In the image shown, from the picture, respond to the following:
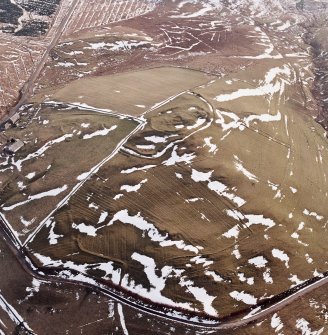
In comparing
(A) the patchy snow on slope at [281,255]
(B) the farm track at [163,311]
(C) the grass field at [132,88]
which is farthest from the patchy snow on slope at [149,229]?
(C) the grass field at [132,88]

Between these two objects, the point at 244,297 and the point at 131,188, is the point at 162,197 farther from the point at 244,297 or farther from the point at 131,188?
the point at 244,297

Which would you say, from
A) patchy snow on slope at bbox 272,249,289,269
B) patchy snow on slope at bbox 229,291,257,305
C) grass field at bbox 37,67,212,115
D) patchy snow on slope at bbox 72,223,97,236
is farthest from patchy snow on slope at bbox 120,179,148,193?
patchy snow on slope at bbox 272,249,289,269

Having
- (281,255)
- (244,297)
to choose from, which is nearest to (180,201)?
(244,297)

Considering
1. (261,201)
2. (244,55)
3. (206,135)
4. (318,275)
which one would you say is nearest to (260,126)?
(206,135)

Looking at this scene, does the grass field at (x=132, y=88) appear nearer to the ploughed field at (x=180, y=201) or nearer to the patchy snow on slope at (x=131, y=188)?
the ploughed field at (x=180, y=201)

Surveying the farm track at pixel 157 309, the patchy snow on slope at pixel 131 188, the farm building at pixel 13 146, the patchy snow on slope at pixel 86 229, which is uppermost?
the farm building at pixel 13 146

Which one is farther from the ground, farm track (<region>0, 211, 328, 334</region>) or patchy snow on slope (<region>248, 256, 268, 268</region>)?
patchy snow on slope (<region>248, 256, 268, 268</region>)

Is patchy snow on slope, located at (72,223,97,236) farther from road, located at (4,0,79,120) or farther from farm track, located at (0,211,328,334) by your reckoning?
road, located at (4,0,79,120)

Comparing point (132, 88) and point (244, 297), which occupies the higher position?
point (132, 88)

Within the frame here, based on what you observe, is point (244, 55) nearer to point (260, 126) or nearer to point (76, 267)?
point (260, 126)
